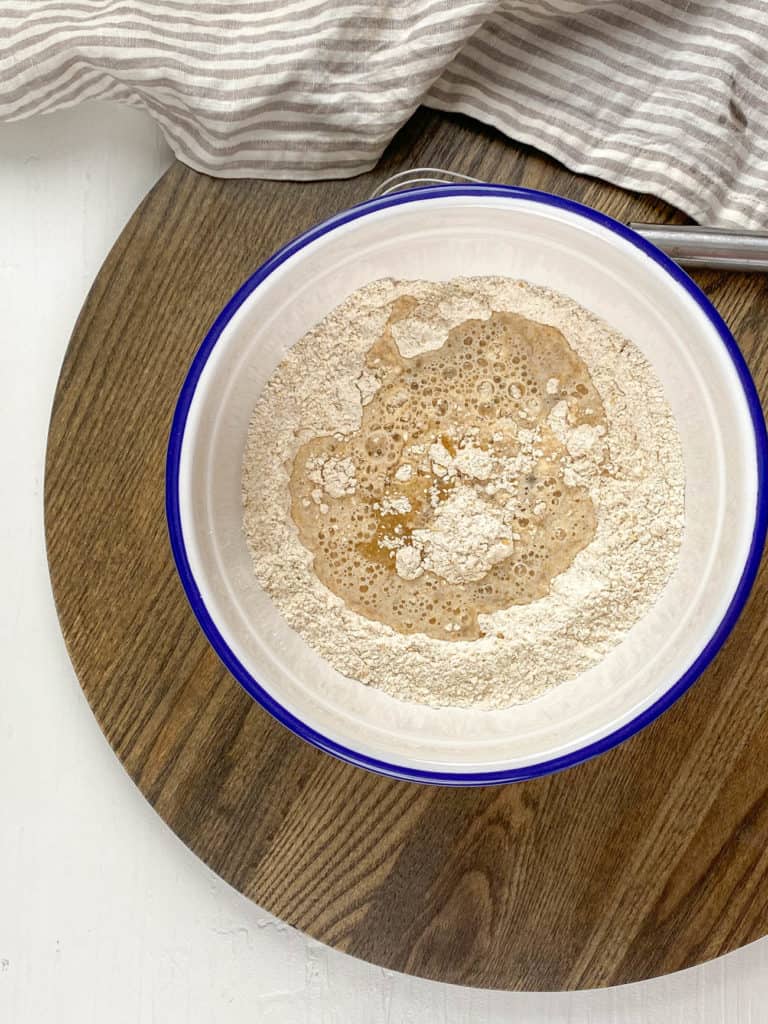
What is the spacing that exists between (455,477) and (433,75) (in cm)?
37

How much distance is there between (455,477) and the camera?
872 millimetres

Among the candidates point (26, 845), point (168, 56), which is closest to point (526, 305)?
point (168, 56)

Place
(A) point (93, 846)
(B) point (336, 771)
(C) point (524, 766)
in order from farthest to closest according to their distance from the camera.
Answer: (A) point (93, 846), (B) point (336, 771), (C) point (524, 766)

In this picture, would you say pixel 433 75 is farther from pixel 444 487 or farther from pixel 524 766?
pixel 524 766

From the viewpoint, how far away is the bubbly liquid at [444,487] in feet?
2.86

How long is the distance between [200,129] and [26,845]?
767 mm

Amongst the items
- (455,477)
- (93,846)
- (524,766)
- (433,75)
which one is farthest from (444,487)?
(93,846)

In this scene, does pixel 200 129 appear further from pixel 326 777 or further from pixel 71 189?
pixel 326 777

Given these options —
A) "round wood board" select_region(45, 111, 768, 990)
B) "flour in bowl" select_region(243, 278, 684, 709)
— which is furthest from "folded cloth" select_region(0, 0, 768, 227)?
"flour in bowl" select_region(243, 278, 684, 709)

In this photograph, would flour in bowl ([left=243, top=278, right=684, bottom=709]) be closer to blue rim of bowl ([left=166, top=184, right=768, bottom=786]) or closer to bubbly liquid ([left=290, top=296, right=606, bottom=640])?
bubbly liquid ([left=290, top=296, right=606, bottom=640])

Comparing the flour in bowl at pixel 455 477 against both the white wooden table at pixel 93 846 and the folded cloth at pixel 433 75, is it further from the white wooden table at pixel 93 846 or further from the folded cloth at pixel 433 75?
the white wooden table at pixel 93 846

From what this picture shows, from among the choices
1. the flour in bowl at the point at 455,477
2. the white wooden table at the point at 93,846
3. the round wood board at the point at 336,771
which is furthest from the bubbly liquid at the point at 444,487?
the white wooden table at the point at 93,846

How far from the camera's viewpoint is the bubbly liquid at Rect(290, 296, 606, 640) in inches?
34.4

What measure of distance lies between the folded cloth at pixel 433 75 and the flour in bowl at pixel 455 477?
0.15 meters
